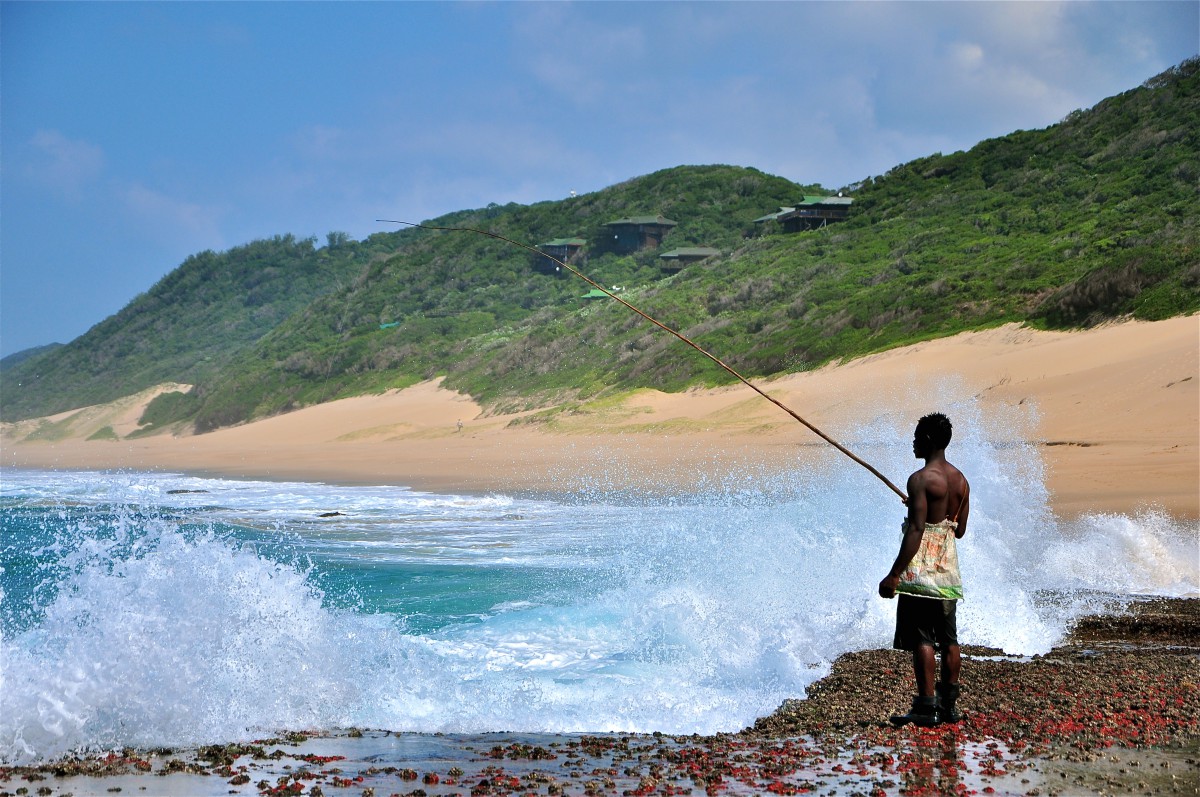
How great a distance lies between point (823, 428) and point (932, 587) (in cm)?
2275

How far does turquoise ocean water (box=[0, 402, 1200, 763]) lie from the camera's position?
6.74 m

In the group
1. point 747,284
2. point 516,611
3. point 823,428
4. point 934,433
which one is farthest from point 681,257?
point 934,433

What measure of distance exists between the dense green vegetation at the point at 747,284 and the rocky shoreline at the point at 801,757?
25183 millimetres

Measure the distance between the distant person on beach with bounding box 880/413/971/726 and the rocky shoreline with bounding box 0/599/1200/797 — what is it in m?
0.20

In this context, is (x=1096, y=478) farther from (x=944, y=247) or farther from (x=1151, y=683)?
(x=944, y=247)

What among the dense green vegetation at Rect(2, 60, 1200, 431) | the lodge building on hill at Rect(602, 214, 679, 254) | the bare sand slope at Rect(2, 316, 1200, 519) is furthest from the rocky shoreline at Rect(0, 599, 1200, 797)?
the lodge building on hill at Rect(602, 214, 679, 254)

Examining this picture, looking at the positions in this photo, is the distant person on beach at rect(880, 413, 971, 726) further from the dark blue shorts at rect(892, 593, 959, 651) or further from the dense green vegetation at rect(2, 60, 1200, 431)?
the dense green vegetation at rect(2, 60, 1200, 431)

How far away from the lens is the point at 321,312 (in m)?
81.7

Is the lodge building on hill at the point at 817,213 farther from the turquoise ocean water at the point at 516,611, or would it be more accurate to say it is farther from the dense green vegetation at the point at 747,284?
the turquoise ocean water at the point at 516,611

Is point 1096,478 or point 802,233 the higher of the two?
point 802,233

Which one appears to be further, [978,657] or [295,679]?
[978,657]

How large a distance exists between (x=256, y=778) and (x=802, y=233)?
56.9m

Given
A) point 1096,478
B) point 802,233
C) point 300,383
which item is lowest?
point 1096,478

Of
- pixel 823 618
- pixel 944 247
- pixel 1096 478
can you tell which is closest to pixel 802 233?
pixel 944 247
